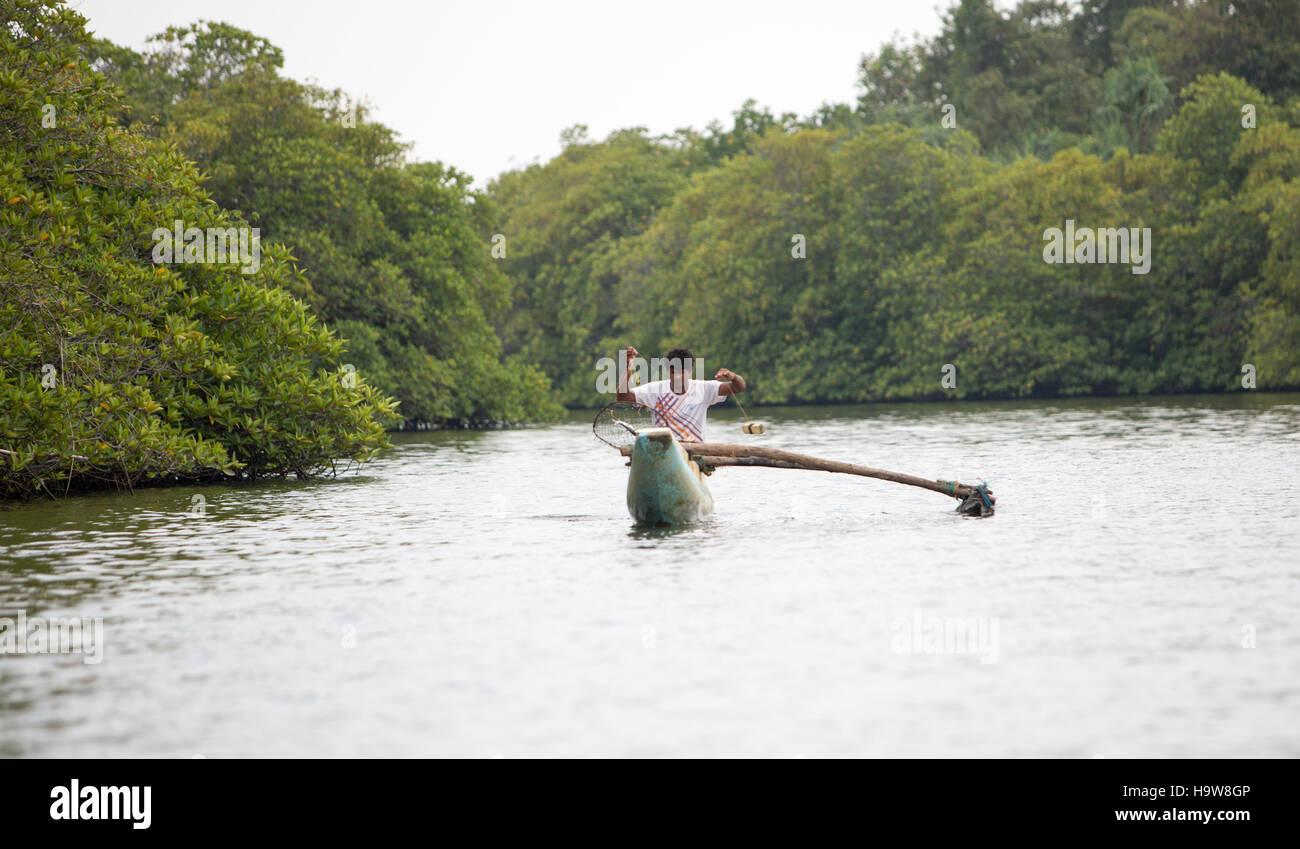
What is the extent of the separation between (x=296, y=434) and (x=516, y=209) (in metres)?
55.9

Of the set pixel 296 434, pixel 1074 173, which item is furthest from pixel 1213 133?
pixel 296 434

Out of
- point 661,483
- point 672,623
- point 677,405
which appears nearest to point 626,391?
point 677,405

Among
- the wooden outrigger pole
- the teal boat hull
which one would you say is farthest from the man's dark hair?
the teal boat hull

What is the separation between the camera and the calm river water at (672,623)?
714 centimetres

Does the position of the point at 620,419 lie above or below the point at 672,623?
above

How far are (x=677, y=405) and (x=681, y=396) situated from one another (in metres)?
0.12

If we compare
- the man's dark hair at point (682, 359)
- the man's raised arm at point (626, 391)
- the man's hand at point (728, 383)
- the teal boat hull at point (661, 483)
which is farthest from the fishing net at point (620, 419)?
the teal boat hull at point (661, 483)

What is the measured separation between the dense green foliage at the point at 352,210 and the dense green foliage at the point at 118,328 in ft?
48.5

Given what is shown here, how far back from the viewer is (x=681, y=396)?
16562mm

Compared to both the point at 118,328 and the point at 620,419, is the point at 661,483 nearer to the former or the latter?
the point at 620,419

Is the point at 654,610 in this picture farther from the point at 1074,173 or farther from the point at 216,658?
the point at 1074,173

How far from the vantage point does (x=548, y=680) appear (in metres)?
8.21

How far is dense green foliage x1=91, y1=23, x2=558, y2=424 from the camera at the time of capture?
39.3m

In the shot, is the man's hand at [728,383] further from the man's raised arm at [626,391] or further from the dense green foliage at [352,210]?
the dense green foliage at [352,210]
